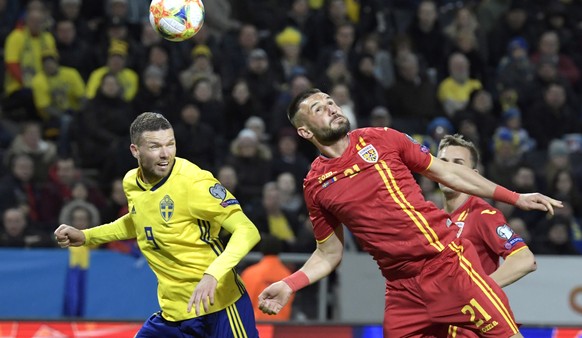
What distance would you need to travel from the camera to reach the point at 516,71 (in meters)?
14.9

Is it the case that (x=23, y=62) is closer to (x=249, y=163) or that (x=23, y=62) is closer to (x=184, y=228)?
(x=249, y=163)

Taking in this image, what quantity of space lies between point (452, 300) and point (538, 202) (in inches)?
28.9

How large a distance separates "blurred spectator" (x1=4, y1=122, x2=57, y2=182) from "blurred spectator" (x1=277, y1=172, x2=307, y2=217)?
2.53 meters

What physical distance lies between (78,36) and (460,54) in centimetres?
490

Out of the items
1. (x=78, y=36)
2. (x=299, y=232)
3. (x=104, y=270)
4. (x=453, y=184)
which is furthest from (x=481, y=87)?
(x=453, y=184)

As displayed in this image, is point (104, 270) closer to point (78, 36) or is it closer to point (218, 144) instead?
point (218, 144)

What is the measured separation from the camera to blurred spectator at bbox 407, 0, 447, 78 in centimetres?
1505

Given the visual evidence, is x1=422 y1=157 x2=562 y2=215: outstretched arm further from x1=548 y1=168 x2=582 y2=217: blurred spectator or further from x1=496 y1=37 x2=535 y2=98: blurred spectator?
x1=496 y1=37 x2=535 y2=98: blurred spectator

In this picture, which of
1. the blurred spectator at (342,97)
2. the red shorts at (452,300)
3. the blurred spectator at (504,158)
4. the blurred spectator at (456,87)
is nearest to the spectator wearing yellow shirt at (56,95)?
the blurred spectator at (342,97)

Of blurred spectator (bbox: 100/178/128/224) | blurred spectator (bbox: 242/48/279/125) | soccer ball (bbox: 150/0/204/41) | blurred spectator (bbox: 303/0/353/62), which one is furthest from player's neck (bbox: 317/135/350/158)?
blurred spectator (bbox: 303/0/353/62)

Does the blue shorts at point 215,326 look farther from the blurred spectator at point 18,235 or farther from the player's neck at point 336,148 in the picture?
the blurred spectator at point 18,235

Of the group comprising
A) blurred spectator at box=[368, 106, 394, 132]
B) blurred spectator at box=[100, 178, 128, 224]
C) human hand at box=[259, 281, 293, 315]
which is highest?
blurred spectator at box=[368, 106, 394, 132]

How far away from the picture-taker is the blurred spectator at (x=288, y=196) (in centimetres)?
1197

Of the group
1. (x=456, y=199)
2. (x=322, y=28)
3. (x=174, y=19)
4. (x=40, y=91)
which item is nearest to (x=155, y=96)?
(x=40, y=91)
